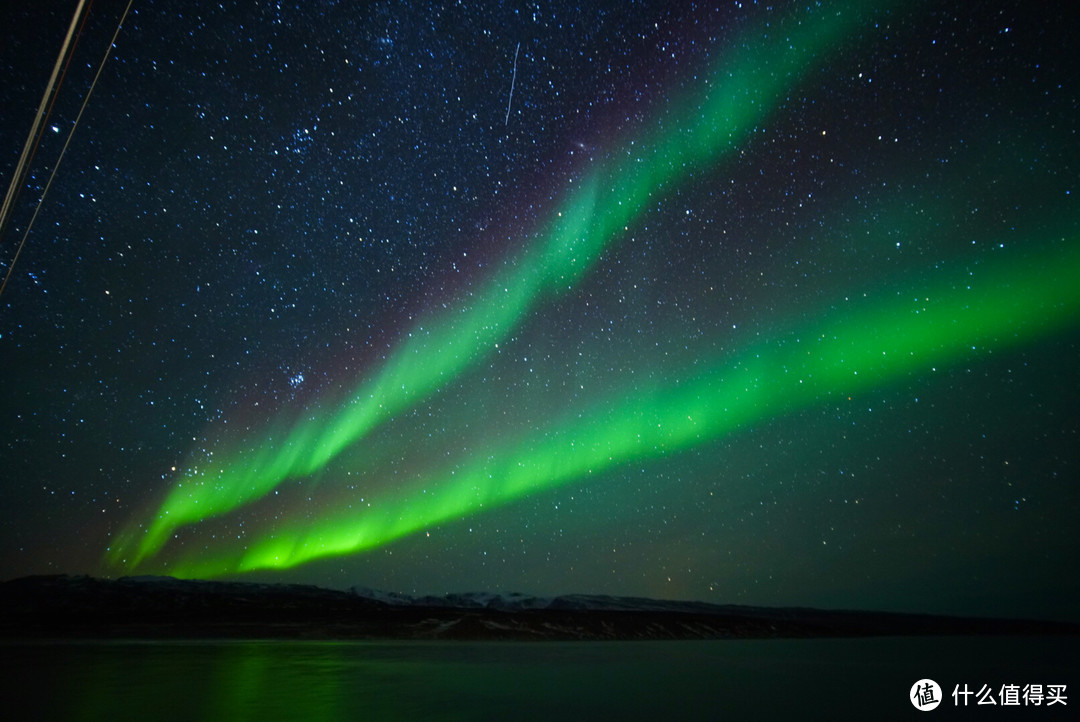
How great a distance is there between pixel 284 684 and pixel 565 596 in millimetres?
65721

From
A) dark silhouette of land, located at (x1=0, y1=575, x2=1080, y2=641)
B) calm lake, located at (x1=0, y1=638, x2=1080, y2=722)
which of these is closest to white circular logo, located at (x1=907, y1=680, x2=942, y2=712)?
calm lake, located at (x1=0, y1=638, x2=1080, y2=722)

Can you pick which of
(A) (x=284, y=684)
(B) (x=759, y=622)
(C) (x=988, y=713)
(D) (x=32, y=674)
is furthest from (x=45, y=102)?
(B) (x=759, y=622)

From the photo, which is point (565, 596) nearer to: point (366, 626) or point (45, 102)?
point (366, 626)

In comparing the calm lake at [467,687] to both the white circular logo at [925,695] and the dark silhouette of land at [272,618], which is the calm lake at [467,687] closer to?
the white circular logo at [925,695]

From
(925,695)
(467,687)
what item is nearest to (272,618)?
(467,687)

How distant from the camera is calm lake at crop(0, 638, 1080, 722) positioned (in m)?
7.94

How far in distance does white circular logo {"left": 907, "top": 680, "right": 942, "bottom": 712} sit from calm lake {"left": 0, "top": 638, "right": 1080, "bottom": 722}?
0.50 feet

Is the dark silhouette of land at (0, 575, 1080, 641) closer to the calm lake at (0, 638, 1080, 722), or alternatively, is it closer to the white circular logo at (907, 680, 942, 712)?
the calm lake at (0, 638, 1080, 722)

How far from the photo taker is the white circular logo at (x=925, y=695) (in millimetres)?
9775

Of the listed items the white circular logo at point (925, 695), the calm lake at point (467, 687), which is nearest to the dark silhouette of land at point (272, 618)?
the calm lake at point (467, 687)

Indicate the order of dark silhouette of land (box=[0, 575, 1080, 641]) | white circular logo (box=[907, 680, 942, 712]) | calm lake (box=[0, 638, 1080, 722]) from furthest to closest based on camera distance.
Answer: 1. dark silhouette of land (box=[0, 575, 1080, 641])
2. white circular logo (box=[907, 680, 942, 712])
3. calm lake (box=[0, 638, 1080, 722])

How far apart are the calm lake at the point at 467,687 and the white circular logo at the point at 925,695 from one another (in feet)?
0.50

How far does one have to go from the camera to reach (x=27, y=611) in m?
36.4

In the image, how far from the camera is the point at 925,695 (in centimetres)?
→ 1069
